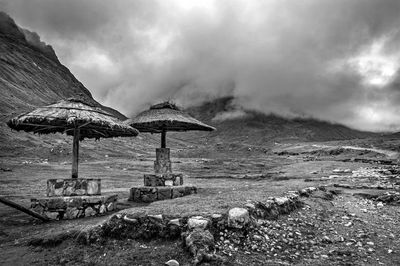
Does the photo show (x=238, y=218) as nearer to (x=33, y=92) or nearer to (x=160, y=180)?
(x=160, y=180)

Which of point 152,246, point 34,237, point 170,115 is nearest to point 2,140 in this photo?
point 170,115

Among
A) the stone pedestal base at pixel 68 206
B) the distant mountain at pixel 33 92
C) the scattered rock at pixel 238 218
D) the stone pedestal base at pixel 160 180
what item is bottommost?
the stone pedestal base at pixel 68 206

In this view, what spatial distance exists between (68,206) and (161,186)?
4.73 m

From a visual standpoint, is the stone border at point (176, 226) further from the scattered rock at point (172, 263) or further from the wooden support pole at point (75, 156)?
the wooden support pole at point (75, 156)

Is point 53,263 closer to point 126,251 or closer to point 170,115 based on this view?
point 126,251

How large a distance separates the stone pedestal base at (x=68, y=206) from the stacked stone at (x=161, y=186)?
306cm

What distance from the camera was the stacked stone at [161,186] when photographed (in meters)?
13.7

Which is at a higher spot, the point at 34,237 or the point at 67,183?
the point at 67,183

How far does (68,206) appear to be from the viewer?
33.4ft

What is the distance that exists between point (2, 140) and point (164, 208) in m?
50.4

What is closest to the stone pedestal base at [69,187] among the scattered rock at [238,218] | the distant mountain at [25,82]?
the distant mountain at [25,82]

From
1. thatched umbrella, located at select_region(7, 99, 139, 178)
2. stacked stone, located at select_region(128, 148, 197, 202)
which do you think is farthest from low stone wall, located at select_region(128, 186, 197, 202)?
thatched umbrella, located at select_region(7, 99, 139, 178)

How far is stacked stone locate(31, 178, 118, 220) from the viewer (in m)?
10.1

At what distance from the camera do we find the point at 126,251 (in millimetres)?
6289
